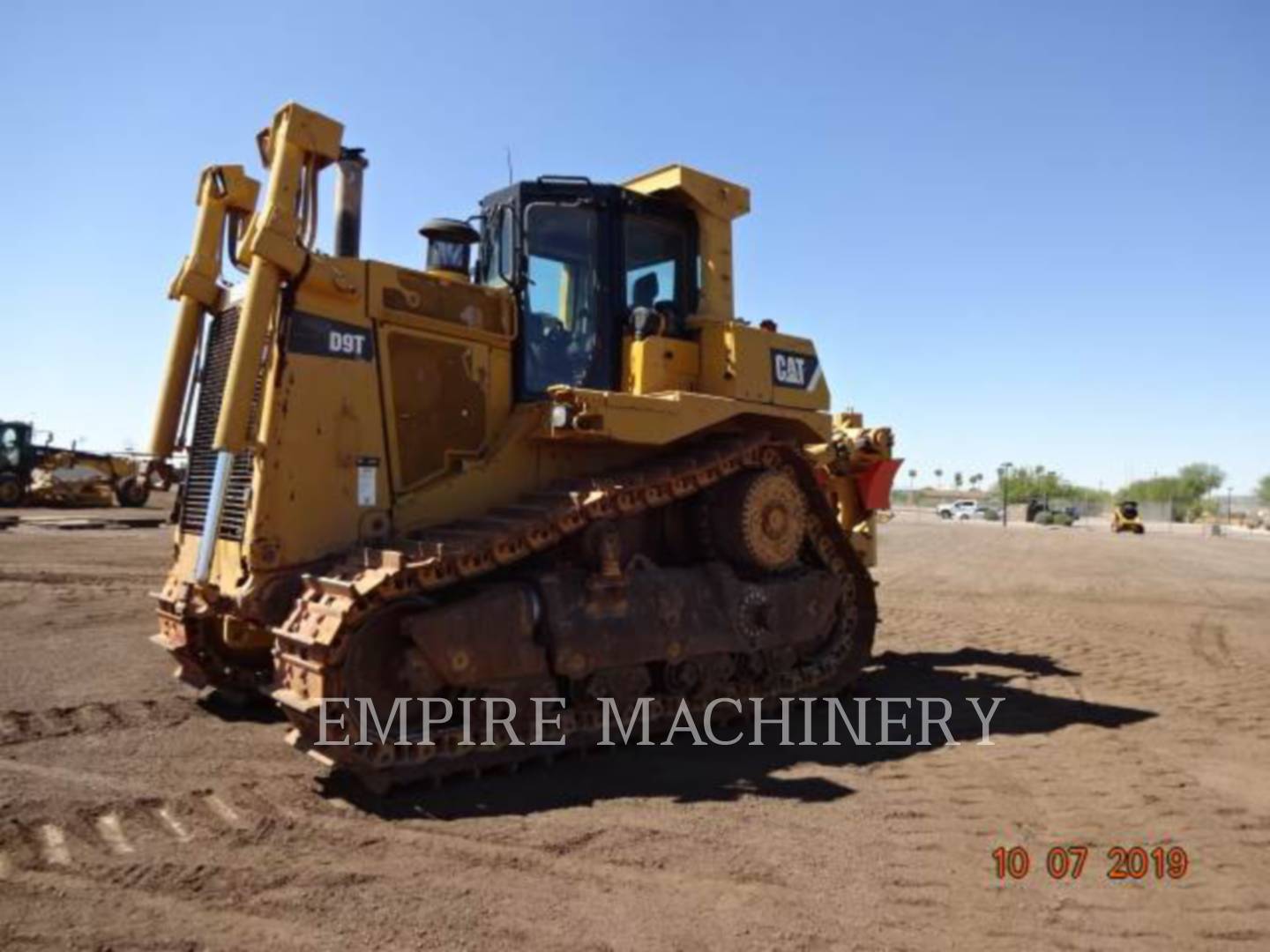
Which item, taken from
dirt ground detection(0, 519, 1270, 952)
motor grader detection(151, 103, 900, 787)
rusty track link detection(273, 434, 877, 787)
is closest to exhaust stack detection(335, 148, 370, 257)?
motor grader detection(151, 103, 900, 787)

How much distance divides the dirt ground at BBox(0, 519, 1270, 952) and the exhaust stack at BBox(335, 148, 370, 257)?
11.1ft

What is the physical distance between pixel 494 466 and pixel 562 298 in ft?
5.16

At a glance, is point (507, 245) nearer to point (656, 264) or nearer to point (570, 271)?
point (570, 271)

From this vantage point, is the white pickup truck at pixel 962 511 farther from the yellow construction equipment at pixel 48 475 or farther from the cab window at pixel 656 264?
the cab window at pixel 656 264

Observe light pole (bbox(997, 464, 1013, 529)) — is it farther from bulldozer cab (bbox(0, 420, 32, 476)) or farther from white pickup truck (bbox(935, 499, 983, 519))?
bulldozer cab (bbox(0, 420, 32, 476))

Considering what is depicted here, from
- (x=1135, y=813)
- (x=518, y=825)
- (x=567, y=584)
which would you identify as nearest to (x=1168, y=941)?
(x=1135, y=813)

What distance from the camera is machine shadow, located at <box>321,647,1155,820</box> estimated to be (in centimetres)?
515

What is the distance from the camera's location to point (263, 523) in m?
5.50

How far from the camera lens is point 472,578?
5867 mm

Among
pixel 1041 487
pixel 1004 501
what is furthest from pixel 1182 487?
pixel 1004 501

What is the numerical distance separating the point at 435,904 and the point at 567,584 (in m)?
2.42

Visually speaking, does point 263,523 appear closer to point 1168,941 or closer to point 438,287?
point 438,287
